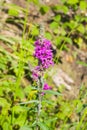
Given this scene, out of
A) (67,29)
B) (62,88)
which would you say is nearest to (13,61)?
(62,88)

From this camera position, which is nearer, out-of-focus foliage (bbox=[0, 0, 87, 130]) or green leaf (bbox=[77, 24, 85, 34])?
out-of-focus foliage (bbox=[0, 0, 87, 130])

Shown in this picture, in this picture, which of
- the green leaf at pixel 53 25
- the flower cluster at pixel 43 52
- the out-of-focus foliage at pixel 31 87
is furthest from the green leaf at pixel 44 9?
the flower cluster at pixel 43 52

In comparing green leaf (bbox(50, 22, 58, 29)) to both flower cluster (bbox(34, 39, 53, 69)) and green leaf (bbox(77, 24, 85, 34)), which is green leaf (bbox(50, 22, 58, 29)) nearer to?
green leaf (bbox(77, 24, 85, 34))

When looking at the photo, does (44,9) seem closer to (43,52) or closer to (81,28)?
(81,28)

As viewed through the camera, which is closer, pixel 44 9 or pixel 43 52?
pixel 43 52

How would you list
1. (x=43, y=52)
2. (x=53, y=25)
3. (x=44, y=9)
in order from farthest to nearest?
(x=44, y=9) → (x=53, y=25) → (x=43, y=52)

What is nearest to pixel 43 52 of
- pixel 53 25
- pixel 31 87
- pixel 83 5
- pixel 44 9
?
pixel 31 87

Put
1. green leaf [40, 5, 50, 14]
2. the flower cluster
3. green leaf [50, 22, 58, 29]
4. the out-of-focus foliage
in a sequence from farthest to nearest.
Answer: green leaf [40, 5, 50, 14], green leaf [50, 22, 58, 29], the out-of-focus foliage, the flower cluster

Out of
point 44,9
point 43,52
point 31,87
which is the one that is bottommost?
point 31,87

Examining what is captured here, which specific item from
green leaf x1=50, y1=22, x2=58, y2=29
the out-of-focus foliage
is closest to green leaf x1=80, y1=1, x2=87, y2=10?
the out-of-focus foliage
